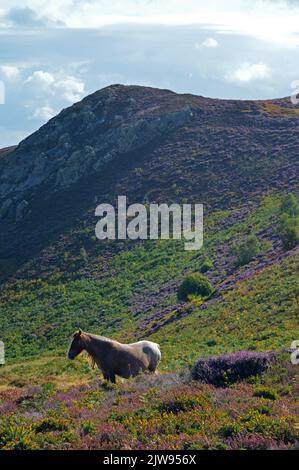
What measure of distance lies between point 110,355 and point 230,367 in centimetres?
378

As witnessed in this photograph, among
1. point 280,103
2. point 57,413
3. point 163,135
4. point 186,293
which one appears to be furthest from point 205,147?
point 57,413

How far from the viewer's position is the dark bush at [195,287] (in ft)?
131

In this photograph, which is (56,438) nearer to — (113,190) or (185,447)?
(185,447)

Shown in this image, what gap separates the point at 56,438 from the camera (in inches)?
400

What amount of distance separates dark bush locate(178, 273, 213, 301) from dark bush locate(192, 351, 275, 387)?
985 inches

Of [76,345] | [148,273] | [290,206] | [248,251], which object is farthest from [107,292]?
[76,345]

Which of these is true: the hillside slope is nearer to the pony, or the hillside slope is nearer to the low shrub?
the low shrub

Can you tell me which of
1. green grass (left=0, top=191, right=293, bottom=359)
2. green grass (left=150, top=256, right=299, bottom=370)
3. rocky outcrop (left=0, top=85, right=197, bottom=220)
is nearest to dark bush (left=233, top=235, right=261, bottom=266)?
green grass (left=0, top=191, right=293, bottom=359)

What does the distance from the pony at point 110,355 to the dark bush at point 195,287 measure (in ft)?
78.5

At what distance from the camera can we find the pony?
52.0 feet

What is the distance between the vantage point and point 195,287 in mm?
40125

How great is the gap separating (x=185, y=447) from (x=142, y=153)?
72.6m

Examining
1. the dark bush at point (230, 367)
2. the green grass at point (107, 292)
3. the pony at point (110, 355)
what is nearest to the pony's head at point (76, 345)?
the pony at point (110, 355)

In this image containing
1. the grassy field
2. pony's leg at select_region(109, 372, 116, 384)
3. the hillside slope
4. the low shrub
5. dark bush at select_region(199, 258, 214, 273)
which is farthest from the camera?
dark bush at select_region(199, 258, 214, 273)
